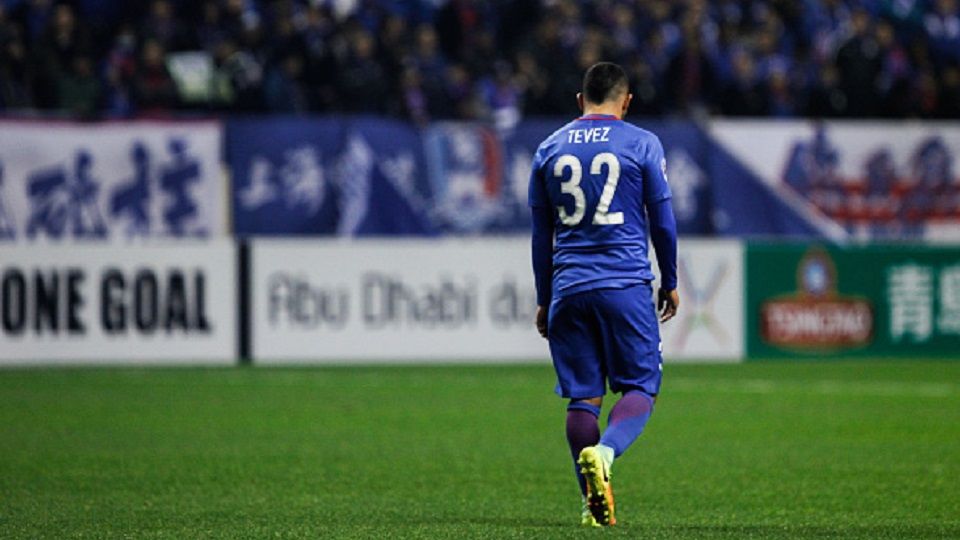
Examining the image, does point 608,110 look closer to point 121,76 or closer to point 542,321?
point 542,321

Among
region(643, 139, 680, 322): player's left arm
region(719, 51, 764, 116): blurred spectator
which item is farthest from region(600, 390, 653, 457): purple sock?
region(719, 51, 764, 116): blurred spectator

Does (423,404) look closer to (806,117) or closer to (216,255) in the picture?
(216,255)

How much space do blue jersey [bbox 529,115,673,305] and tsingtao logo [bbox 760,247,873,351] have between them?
46.0 feet

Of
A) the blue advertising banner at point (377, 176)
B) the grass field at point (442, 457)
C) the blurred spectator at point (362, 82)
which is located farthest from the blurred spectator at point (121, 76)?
the grass field at point (442, 457)

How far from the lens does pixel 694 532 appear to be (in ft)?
26.0

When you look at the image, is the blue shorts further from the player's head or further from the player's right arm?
the player's head

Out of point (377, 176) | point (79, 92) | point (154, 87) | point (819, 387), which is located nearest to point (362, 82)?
point (377, 176)

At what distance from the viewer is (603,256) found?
809cm

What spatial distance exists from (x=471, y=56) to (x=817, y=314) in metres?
5.42

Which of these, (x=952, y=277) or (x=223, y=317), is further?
(x=952, y=277)

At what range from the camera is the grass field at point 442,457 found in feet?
27.5

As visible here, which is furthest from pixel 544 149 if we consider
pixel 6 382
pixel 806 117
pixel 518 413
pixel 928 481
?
pixel 806 117

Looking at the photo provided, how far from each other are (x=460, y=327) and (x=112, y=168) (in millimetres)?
4479

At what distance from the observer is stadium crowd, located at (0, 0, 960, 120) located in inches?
865
